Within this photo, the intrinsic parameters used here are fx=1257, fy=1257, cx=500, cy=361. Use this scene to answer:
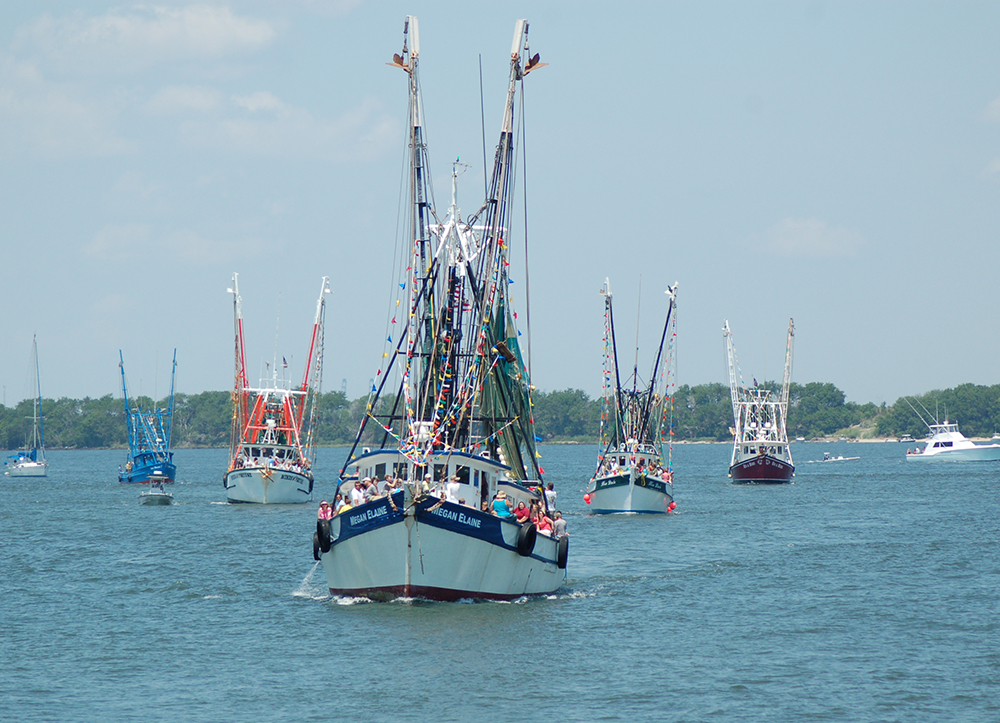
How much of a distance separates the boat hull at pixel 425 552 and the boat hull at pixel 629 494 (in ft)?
122

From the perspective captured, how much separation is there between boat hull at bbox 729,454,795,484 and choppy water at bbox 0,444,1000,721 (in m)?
51.8

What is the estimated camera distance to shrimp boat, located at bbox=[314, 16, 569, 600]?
34.0 meters

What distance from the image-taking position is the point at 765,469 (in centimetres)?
11425

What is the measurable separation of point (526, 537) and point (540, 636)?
3577mm

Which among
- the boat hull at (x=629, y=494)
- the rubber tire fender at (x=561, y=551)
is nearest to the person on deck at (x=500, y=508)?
the rubber tire fender at (x=561, y=551)

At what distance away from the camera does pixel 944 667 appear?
29797 millimetres

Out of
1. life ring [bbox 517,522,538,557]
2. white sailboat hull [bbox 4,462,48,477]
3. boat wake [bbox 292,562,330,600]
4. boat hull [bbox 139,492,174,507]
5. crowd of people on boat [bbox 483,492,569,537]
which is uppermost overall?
crowd of people on boat [bbox 483,492,569,537]

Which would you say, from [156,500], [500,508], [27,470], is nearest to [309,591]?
[500,508]

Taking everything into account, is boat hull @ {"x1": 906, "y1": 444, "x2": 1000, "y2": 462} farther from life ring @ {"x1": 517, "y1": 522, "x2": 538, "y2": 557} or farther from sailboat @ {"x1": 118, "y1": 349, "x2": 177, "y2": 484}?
life ring @ {"x1": 517, "y1": 522, "x2": 538, "y2": 557}

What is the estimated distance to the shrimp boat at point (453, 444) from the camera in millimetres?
34000

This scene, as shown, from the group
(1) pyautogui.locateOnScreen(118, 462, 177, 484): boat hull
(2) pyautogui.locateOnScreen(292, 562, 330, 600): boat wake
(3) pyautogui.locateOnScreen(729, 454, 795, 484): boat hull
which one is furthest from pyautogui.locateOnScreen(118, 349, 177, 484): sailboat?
(2) pyautogui.locateOnScreen(292, 562, 330, 600): boat wake

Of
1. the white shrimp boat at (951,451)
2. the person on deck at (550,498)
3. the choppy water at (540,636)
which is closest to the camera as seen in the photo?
the choppy water at (540,636)

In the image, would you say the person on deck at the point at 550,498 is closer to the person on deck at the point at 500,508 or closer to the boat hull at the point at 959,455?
the person on deck at the point at 500,508

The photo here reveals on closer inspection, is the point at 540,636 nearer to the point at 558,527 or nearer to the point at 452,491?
the point at 452,491
